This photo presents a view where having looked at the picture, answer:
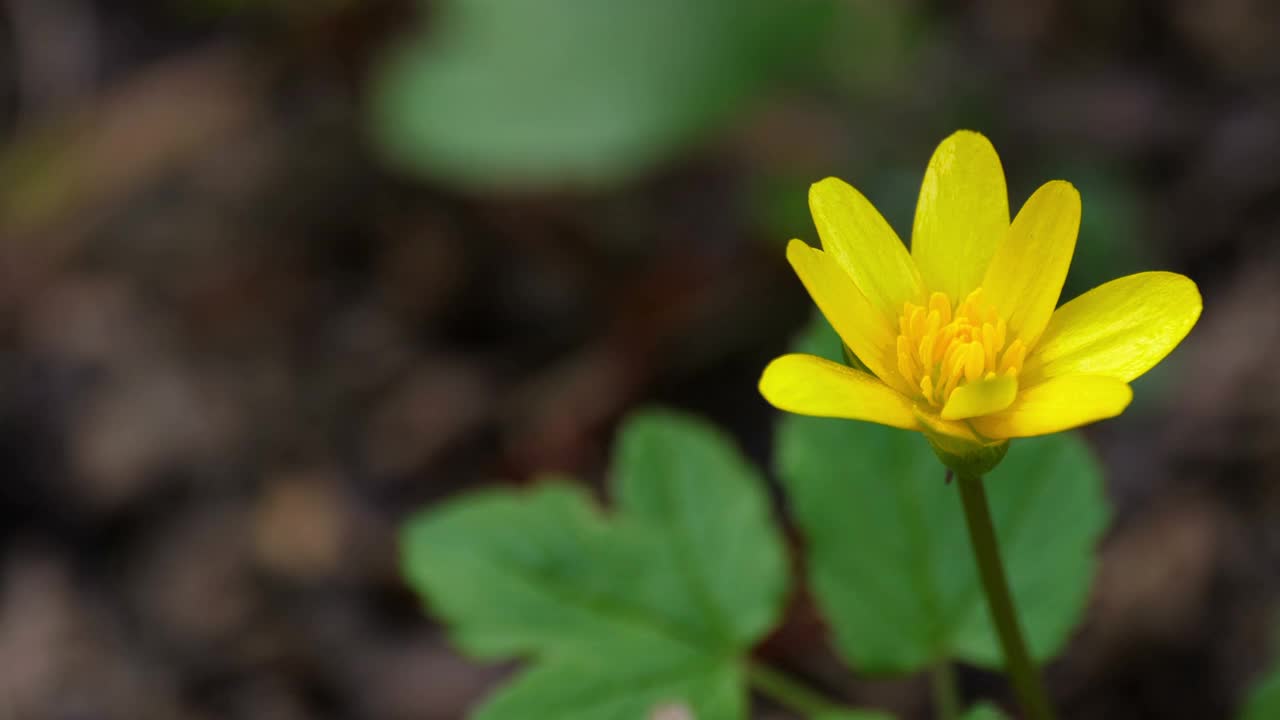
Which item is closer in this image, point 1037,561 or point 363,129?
point 1037,561

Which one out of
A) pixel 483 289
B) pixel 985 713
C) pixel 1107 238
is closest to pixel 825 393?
pixel 985 713

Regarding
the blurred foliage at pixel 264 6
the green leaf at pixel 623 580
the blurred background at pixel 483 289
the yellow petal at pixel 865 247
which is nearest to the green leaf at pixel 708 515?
the green leaf at pixel 623 580

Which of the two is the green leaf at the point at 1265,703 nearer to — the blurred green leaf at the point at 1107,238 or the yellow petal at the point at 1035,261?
the yellow petal at the point at 1035,261

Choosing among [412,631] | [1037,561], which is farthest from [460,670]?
[1037,561]

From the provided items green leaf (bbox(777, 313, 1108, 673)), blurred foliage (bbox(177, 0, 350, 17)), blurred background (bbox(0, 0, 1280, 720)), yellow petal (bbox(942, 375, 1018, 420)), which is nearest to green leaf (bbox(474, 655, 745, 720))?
green leaf (bbox(777, 313, 1108, 673))

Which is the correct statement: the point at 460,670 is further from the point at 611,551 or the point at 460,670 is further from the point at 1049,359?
the point at 1049,359

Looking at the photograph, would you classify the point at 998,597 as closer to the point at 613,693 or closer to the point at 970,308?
the point at 970,308
